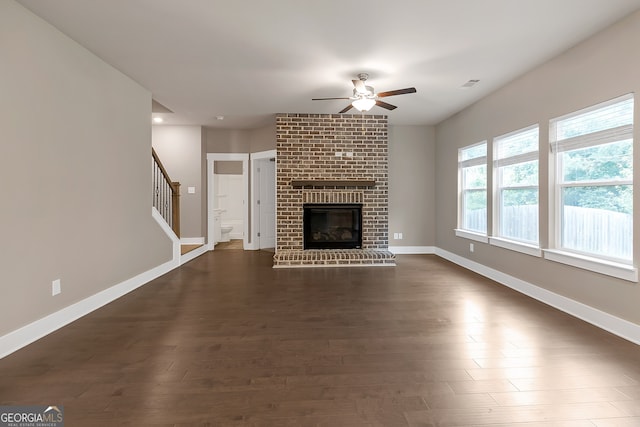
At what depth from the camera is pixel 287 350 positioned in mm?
2285

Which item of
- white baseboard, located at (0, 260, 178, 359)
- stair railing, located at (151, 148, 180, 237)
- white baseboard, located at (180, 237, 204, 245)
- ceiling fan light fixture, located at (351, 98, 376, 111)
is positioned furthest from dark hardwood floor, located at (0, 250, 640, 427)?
white baseboard, located at (180, 237, 204, 245)

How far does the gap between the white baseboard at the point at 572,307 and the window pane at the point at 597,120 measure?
1662mm

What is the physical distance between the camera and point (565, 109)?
3.16 m

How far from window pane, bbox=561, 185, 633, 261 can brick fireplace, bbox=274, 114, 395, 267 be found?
280 cm

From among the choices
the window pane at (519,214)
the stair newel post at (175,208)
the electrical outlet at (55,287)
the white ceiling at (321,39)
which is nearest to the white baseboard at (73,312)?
the electrical outlet at (55,287)

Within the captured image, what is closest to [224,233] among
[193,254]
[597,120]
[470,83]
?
[193,254]

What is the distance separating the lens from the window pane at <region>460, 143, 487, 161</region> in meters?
4.85

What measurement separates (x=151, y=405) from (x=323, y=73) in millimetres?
3536

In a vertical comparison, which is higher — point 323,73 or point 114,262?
point 323,73

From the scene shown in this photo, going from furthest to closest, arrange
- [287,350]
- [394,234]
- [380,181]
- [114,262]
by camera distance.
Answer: [394,234] < [380,181] < [114,262] < [287,350]

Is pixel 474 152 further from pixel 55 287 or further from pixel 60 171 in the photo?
pixel 55 287

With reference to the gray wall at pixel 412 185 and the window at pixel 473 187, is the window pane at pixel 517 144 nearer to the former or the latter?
the window at pixel 473 187

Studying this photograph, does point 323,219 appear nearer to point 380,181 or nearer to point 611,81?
point 380,181

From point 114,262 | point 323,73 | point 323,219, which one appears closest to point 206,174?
point 323,219
